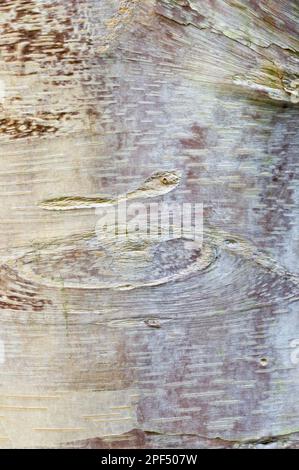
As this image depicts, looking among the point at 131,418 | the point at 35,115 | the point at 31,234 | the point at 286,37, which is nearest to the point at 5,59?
the point at 35,115

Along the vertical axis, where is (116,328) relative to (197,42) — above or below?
below

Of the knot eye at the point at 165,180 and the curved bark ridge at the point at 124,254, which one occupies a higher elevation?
the knot eye at the point at 165,180

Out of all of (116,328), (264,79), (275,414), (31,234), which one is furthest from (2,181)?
(275,414)

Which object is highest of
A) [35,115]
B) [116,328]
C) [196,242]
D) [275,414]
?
[35,115]

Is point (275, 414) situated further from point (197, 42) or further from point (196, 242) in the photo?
point (197, 42)

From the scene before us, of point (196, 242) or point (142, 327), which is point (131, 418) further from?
point (196, 242)

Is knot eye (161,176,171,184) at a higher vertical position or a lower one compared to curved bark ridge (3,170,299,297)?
higher
